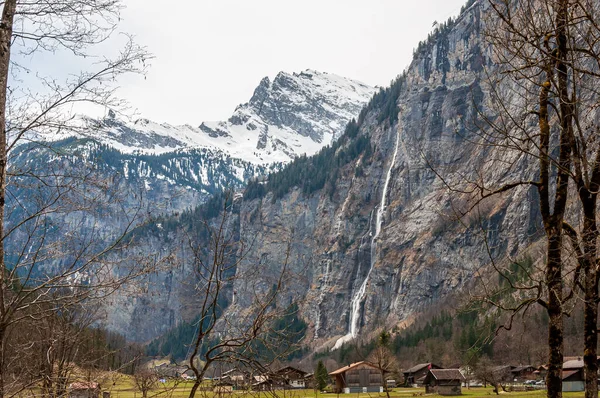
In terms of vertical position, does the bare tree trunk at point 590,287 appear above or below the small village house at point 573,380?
Answer: above

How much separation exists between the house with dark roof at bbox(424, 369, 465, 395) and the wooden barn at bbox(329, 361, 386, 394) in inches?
395

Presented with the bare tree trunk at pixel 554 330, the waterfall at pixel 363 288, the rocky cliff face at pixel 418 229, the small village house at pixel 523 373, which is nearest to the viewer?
the bare tree trunk at pixel 554 330

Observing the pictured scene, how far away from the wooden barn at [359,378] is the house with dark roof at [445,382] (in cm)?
1004

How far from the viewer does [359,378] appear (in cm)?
9125

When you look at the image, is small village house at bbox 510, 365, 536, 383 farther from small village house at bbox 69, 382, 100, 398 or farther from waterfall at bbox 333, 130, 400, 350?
small village house at bbox 69, 382, 100, 398

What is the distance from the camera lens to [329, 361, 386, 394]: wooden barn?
9038 centimetres

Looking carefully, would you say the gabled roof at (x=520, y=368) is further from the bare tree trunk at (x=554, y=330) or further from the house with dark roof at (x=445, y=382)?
the bare tree trunk at (x=554, y=330)

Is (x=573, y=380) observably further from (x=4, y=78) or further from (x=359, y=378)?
(x=4, y=78)

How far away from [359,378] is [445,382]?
51.7 feet

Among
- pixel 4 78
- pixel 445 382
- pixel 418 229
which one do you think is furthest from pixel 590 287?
pixel 418 229

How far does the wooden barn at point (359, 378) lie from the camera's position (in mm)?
90375

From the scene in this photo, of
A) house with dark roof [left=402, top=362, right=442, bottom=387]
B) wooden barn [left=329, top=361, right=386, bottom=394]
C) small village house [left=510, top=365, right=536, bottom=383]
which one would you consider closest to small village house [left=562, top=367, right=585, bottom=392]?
small village house [left=510, top=365, right=536, bottom=383]

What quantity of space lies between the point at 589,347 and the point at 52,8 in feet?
28.8

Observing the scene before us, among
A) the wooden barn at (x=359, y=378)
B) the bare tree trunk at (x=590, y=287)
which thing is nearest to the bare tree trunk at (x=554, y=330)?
the bare tree trunk at (x=590, y=287)
